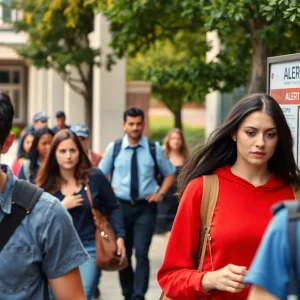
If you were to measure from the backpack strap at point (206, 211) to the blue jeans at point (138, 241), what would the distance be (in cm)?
516

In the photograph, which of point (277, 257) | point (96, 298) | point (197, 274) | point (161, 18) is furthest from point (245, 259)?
point (161, 18)

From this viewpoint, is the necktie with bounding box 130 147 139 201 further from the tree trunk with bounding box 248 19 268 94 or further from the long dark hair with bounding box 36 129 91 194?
the long dark hair with bounding box 36 129 91 194

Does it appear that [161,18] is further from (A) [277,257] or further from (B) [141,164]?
(A) [277,257]

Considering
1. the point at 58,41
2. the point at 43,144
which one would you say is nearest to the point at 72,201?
the point at 43,144

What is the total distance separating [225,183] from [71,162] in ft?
10.5

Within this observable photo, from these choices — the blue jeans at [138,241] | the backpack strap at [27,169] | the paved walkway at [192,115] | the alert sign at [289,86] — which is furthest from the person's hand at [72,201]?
the paved walkway at [192,115]

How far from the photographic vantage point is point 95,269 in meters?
7.24

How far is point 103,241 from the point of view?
7.41 meters

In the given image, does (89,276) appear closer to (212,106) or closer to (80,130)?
(80,130)

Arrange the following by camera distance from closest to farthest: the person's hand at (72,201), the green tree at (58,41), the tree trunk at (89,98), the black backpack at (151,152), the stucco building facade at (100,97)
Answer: the person's hand at (72,201) → the black backpack at (151,152) → the green tree at (58,41) → the stucco building facade at (100,97) → the tree trunk at (89,98)

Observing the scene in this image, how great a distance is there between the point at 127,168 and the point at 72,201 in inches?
95.4

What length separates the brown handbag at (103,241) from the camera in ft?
24.1

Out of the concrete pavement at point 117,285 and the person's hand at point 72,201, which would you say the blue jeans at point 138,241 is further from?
the person's hand at point 72,201

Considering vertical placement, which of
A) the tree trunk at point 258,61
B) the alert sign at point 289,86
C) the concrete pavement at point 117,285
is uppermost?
the tree trunk at point 258,61
